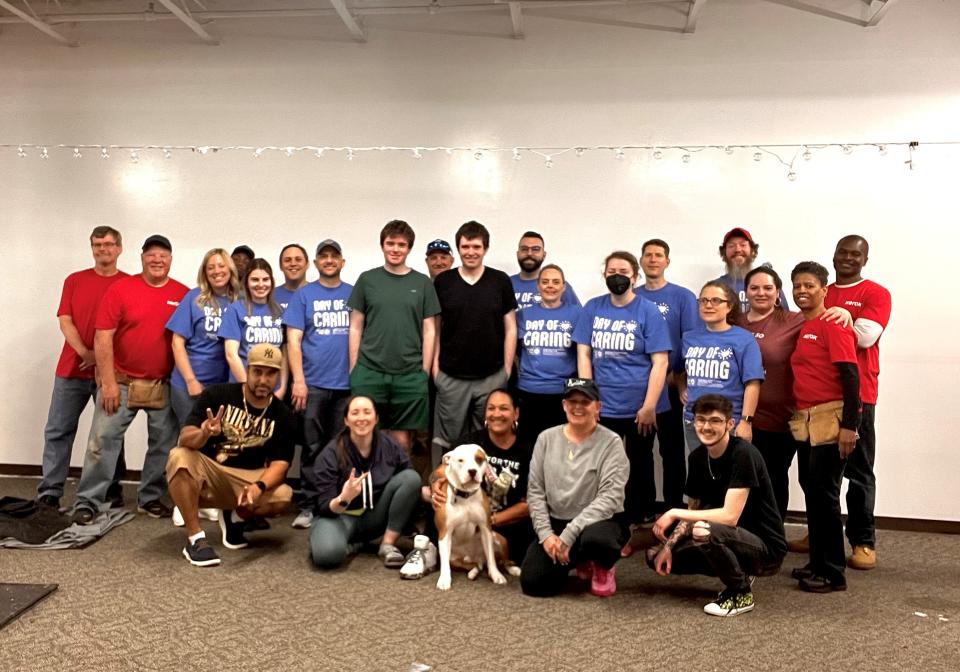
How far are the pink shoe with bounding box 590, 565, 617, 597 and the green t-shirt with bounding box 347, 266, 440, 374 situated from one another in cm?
146

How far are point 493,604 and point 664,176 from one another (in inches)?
119

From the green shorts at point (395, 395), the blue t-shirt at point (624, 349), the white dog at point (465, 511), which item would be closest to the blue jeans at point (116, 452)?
the green shorts at point (395, 395)

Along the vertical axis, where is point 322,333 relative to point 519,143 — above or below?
below

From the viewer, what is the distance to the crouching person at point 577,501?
3184 millimetres

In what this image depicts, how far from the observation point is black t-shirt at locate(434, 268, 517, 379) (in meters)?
4.00

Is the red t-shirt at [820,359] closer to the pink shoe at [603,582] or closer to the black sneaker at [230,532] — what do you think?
the pink shoe at [603,582]

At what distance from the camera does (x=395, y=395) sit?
404cm

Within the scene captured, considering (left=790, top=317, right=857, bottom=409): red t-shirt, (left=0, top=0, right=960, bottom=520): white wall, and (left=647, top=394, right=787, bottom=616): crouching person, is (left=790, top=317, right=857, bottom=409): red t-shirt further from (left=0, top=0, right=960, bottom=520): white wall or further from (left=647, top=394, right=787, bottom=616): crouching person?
(left=0, top=0, right=960, bottom=520): white wall

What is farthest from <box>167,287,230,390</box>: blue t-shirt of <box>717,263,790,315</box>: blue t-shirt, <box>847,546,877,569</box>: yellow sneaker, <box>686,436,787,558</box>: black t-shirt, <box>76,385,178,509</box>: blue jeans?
<box>847,546,877,569</box>: yellow sneaker

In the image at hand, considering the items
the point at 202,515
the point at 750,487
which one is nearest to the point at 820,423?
the point at 750,487

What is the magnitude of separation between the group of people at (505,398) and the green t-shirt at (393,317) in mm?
12

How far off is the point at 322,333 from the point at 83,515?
1.69 metres

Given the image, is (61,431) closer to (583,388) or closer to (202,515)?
(202,515)

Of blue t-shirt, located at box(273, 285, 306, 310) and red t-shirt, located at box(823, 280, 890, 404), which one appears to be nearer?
red t-shirt, located at box(823, 280, 890, 404)
